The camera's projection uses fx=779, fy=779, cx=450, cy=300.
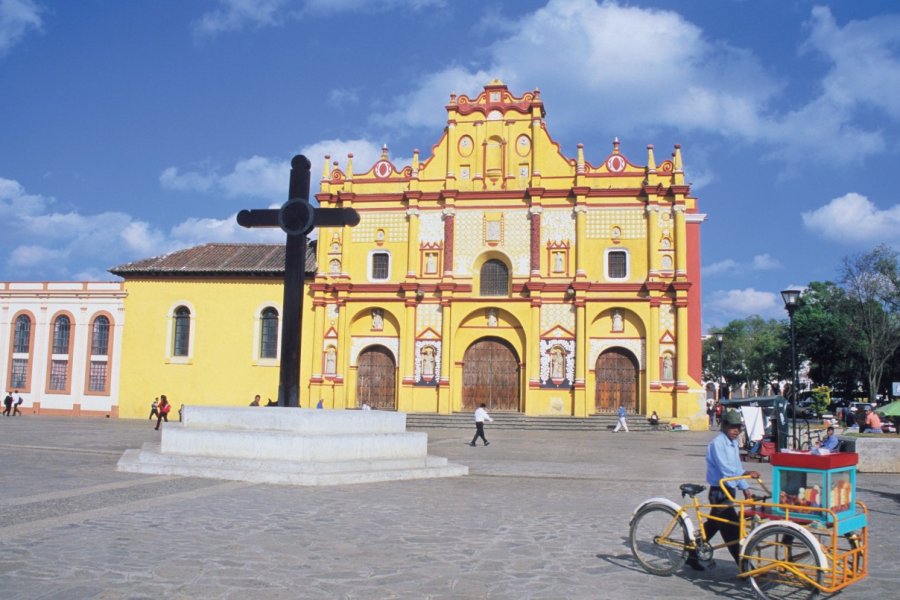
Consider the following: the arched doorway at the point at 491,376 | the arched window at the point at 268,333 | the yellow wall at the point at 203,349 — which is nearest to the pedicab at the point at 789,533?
the arched doorway at the point at 491,376

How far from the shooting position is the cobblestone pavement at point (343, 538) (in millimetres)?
6434

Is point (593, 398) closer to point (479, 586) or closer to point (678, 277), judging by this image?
point (678, 277)

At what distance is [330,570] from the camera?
22.7 feet

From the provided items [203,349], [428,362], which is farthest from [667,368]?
[203,349]

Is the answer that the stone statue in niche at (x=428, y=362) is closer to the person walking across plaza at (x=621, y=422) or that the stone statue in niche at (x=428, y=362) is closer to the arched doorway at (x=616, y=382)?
the arched doorway at (x=616, y=382)

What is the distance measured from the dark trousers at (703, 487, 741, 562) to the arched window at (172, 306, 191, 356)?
35233mm

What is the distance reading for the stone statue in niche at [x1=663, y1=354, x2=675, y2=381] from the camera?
35.0m

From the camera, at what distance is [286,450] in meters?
13.4

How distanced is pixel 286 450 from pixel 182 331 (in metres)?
27.9

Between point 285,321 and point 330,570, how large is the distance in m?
8.41

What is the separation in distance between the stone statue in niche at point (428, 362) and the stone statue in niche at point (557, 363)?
563 cm

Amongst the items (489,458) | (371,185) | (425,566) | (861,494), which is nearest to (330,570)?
(425,566)

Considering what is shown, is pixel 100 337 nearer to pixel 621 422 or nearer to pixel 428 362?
pixel 428 362

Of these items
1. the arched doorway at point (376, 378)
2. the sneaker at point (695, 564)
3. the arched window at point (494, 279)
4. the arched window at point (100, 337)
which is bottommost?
the sneaker at point (695, 564)
